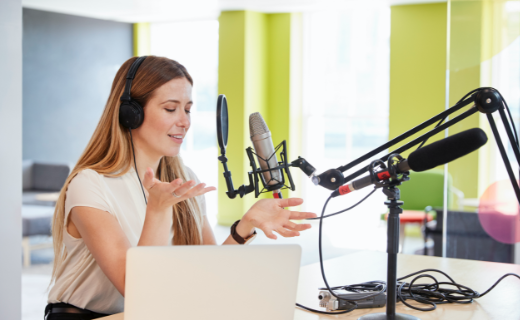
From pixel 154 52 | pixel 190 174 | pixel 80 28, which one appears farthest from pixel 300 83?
pixel 190 174

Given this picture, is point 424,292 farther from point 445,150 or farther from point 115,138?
point 115,138

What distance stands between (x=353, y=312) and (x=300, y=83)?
578 centimetres

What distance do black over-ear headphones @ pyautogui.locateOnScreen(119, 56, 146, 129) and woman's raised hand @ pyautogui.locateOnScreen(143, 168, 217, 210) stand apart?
35 cm

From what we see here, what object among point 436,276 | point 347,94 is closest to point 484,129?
point 436,276

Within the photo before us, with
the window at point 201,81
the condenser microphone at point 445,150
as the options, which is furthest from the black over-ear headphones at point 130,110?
the window at point 201,81

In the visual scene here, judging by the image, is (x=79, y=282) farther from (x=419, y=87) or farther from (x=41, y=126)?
(x=41, y=126)

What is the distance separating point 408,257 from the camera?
1862mm

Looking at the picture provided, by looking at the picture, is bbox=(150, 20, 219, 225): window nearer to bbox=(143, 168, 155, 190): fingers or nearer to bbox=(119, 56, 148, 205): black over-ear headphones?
bbox=(119, 56, 148, 205): black over-ear headphones

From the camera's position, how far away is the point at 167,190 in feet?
3.76

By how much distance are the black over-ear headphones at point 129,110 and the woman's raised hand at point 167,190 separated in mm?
351

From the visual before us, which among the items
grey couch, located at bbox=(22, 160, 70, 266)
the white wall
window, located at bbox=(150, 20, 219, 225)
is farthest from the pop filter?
window, located at bbox=(150, 20, 219, 225)

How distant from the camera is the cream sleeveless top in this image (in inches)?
55.8

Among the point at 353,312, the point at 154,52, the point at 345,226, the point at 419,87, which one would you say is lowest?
the point at 345,226

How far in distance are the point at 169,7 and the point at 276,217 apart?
5.93 m
